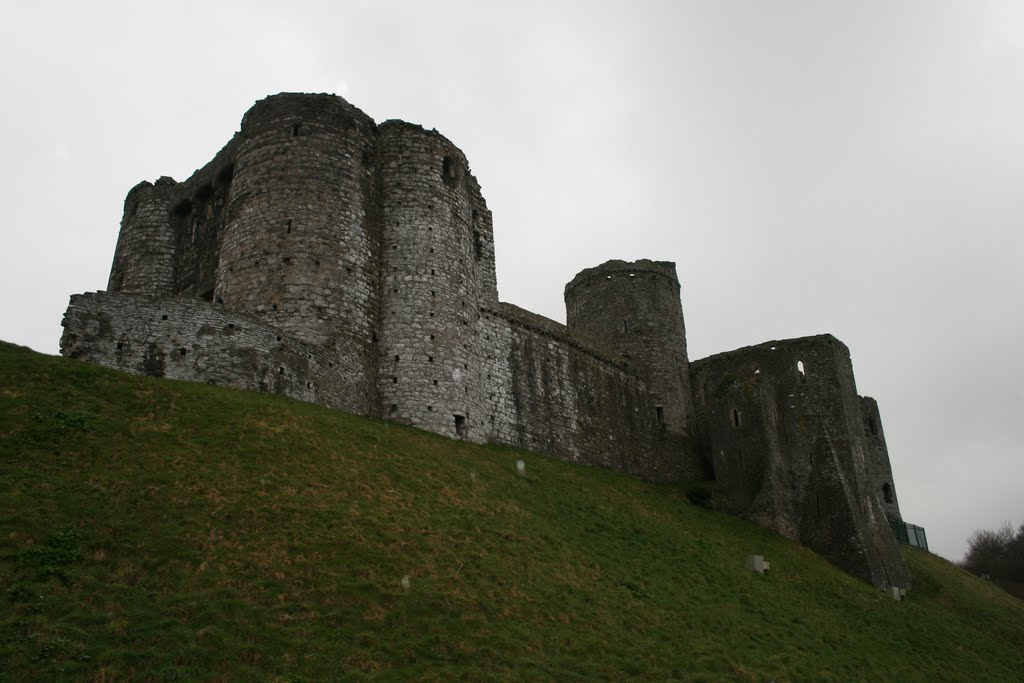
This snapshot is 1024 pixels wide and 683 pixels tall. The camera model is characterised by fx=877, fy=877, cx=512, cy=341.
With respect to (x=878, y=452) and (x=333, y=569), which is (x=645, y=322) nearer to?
(x=878, y=452)

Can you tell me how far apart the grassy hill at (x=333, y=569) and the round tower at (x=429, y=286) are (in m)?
1.74

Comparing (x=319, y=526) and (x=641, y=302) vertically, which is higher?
(x=641, y=302)

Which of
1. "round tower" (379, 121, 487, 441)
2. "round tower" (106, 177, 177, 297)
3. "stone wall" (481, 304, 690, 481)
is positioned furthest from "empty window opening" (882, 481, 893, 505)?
"round tower" (106, 177, 177, 297)

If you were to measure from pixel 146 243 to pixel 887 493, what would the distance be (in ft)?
132

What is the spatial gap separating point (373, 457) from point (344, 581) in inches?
271

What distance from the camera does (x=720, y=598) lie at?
23.7m

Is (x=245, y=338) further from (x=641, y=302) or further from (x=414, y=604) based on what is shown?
(x=641, y=302)

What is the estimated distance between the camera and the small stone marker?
28.5m

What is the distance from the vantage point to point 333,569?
51.9ft

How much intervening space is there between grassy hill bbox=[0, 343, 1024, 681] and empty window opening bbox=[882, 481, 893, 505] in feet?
69.5

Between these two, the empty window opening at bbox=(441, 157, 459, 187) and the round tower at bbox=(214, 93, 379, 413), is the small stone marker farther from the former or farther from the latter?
the empty window opening at bbox=(441, 157, 459, 187)

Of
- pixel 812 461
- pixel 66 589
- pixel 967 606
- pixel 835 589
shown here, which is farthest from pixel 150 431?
pixel 967 606

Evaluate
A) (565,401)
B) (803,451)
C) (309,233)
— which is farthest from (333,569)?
(803,451)

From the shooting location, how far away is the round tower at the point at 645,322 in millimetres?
41250
